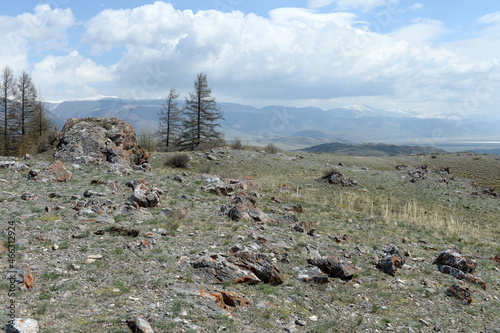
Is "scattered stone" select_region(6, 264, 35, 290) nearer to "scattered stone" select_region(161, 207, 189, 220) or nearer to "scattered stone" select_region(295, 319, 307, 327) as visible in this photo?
"scattered stone" select_region(161, 207, 189, 220)

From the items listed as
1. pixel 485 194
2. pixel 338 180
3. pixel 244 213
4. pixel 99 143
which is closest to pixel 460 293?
pixel 244 213

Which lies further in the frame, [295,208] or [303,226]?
[295,208]

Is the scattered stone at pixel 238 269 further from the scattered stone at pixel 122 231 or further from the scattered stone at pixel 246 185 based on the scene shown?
the scattered stone at pixel 246 185

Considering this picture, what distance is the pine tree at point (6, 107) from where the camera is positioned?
50.9 m

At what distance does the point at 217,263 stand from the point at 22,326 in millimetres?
4120

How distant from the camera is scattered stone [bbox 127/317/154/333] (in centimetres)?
494

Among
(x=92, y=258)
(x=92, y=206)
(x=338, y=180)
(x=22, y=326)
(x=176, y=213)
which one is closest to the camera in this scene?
(x=22, y=326)

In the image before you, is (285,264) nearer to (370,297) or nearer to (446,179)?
(370,297)

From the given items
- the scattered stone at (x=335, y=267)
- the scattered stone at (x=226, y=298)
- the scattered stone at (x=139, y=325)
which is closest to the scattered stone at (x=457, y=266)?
the scattered stone at (x=335, y=267)

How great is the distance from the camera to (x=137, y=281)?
6.79m

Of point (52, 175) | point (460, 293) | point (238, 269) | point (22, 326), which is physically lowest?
point (460, 293)

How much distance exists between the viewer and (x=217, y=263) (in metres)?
7.86

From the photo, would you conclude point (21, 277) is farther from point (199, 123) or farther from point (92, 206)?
point (199, 123)

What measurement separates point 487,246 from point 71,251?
56.4 ft
